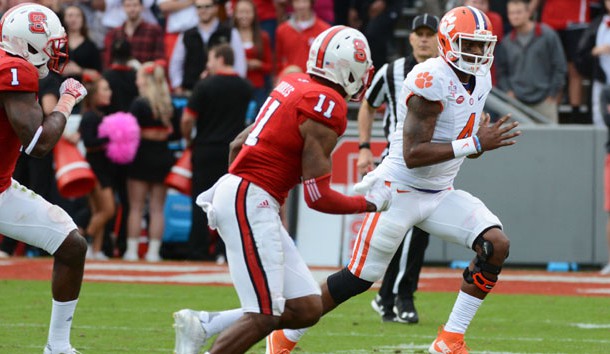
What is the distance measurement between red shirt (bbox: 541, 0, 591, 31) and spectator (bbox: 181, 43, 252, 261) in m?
3.58

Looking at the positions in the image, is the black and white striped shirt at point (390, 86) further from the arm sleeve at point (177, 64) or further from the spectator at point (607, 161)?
the arm sleeve at point (177, 64)

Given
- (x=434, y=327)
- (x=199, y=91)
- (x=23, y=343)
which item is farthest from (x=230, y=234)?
(x=199, y=91)

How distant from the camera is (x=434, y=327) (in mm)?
7906

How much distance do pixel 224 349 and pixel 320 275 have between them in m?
5.68

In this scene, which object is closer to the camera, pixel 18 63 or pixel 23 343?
pixel 18 63

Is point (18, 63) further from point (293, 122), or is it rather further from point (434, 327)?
point (434, 327)

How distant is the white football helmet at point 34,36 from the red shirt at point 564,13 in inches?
325

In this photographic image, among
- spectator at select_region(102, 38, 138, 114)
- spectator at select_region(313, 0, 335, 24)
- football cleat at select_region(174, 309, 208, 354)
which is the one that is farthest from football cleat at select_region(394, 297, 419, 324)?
spectator at select_region(313, 0, 335, 24)

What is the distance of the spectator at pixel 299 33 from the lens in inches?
513

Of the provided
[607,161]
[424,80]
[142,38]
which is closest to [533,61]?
[607,161]

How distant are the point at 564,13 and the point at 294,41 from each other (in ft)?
9.66

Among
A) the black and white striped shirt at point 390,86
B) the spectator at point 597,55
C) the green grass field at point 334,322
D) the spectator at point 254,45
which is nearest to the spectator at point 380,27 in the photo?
the spectator at point 254,45

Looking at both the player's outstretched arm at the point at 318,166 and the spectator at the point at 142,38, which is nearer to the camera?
the player's outstretched arm at the point at 318,166

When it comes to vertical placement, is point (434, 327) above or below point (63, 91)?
below
